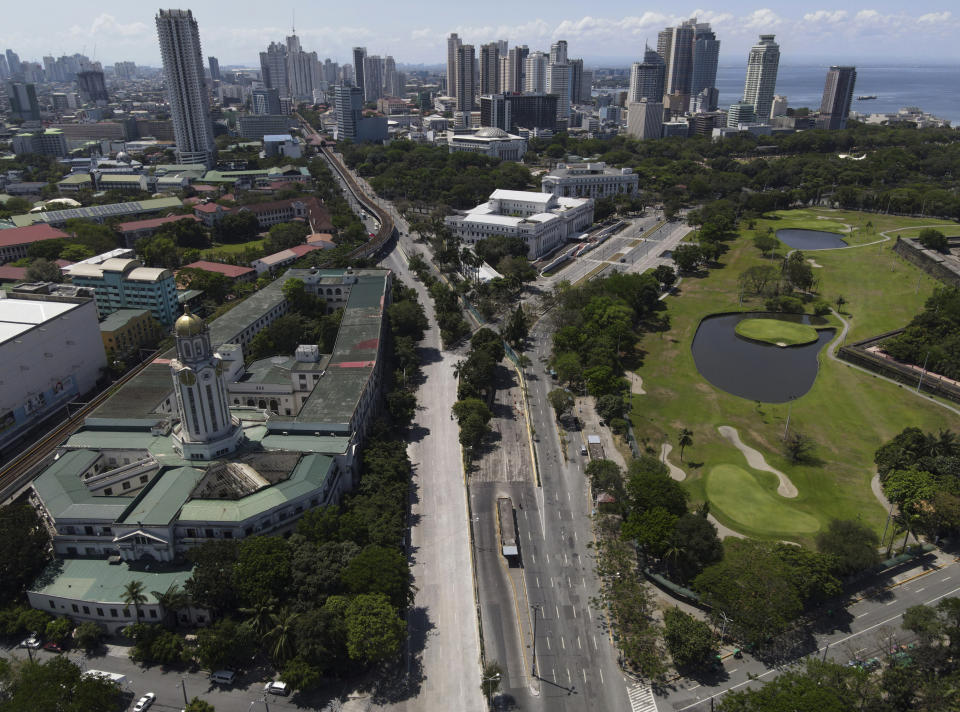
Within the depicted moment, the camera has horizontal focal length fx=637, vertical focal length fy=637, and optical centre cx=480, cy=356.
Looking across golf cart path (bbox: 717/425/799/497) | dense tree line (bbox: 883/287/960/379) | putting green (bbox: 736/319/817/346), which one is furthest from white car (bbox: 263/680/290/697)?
putting green (bbox: 736/319/817/346)

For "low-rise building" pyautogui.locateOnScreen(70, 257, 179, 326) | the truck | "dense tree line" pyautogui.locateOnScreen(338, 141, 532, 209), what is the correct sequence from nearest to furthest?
the truck, "low-rise building" pyautogui.locateOnScreen(70, 257, 179, 326), "dense tree line" pyautogui.locateOnScreen(338, 141, 532, 209)

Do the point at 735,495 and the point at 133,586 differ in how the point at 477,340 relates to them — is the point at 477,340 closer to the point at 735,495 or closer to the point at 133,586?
the point at 735,495

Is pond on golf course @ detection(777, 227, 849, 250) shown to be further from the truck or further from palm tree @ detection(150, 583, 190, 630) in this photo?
palm tree @ detection(150, 583, 190, 630)

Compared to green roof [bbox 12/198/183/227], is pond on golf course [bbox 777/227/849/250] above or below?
below

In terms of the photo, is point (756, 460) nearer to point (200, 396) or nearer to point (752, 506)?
point (752, 506)

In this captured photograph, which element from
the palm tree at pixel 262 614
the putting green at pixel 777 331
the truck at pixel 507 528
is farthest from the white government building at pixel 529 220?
the palm tree at pixel 262 614

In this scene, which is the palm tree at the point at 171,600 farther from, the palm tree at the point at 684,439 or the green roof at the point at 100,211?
the green roof at the point at 100,211
